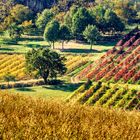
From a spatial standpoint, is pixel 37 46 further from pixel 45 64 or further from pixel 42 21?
pixel 45 64

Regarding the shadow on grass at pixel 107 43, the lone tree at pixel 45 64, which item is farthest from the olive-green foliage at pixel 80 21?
the lone tree at pixel 45 64

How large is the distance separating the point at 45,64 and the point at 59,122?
51.6m

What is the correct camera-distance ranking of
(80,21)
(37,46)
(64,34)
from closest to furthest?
(37,46) → (64,34) → (80,21)

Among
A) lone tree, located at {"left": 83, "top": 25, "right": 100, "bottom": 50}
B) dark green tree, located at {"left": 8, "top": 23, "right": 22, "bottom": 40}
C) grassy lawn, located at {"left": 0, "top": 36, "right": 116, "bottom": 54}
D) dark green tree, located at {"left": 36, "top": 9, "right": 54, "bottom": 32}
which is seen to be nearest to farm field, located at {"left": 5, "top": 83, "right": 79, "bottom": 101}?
grassy lawn, located at {"left": 0, "top": 36, "right": 116, "bottom": 54}

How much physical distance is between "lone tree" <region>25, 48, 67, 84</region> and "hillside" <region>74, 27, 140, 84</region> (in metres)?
4.39

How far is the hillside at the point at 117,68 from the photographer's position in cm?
5866

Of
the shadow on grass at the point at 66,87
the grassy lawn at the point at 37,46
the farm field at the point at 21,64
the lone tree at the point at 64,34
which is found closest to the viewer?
the shadow on grass at the point at 66,87

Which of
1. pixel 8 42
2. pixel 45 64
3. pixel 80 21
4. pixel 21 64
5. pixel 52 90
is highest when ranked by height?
pixel 80 21

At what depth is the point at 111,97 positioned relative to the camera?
46.2 meters

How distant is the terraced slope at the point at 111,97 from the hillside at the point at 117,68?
8340mm

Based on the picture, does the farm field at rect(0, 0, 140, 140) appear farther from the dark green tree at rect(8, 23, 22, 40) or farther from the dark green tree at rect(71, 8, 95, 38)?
the dark green tree at rect(8, 23, 22, 40)

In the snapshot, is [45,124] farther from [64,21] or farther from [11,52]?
[64,21]

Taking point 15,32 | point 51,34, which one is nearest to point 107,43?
point 51,34

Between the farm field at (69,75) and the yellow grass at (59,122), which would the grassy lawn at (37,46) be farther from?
the yellow grass at (59,122)
